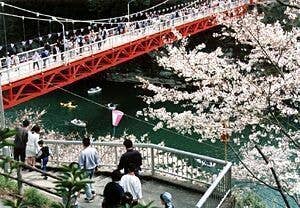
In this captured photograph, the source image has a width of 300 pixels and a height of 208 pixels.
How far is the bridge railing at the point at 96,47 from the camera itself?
Answer: 1787 centimetres

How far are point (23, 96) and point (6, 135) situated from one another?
16373 mm

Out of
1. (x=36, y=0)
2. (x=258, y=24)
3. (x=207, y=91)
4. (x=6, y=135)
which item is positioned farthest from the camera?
(x=36, y=0)

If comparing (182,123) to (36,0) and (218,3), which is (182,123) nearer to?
(218,3)

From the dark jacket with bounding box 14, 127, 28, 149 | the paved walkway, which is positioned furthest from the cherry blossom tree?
the dark jacket with bounding box 14, 127, 28, 149

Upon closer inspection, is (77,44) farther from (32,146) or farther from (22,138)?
(22,138)

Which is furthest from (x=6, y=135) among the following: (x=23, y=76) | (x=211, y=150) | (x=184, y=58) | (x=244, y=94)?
(x=211, y=150)

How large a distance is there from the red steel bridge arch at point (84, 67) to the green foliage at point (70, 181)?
15.2 m

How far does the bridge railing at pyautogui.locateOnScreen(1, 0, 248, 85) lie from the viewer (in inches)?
703

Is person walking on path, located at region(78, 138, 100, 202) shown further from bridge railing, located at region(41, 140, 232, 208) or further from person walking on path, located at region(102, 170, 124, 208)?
person walking on path, located at region(102, 170, 124, 208)

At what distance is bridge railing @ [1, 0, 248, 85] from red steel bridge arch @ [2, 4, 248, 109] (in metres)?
0.20

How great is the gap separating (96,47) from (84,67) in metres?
1.24

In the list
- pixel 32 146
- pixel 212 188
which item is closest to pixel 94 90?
pixel 32 146

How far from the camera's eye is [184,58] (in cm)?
1133

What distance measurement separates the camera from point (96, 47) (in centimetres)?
2195
